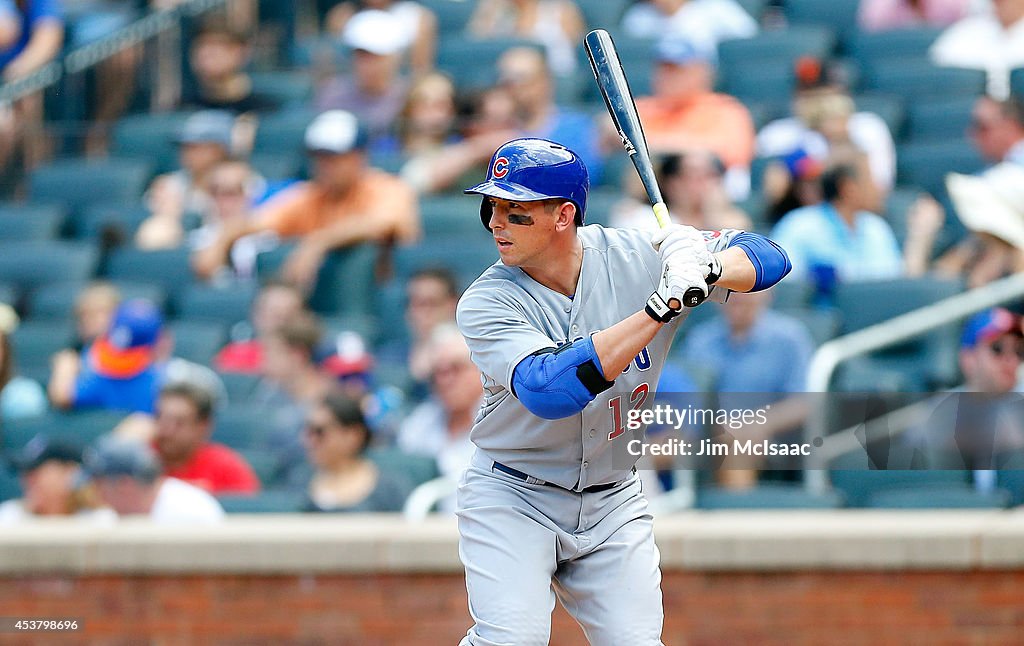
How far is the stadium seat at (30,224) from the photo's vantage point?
816cm

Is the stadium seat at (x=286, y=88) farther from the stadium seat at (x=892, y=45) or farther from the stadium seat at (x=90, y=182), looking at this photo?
the stadium seat at (x=892, y=45)

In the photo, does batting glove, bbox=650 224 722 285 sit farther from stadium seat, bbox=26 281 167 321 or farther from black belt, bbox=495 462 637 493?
stadium seat, bbox=26 281 167 321

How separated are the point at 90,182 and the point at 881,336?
4.51 meters

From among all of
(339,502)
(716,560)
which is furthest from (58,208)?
(716,560)

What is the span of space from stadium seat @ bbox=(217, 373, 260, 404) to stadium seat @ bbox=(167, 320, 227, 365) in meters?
0.19

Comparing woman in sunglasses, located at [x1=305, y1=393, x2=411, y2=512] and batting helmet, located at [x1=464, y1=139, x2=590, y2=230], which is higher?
batting helmet, located at [x1=464, y1=139, x2=590, y2=230]

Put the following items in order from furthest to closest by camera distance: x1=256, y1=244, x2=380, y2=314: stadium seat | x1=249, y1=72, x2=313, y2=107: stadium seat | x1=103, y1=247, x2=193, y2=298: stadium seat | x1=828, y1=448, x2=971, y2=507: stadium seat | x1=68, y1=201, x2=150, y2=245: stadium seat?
1. x1=249, y1=72, x2=313, y2=107: stadium seat
2. x1=68, y1=201, x2=150, y2=245: stadium seat
3. x1=103, y1=247, x2=193, y2=298: stadium seat
4. x1=256, y1=244, x2=380, y2=314: stadium seat
5. x1=828, y1=448, x2=971, y2=507: stadium seat

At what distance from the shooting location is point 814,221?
255 inches

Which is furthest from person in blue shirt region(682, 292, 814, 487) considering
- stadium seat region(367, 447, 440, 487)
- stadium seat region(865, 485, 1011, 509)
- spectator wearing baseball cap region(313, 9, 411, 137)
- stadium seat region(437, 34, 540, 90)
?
stadium seat region(437, 34, 540, 90)

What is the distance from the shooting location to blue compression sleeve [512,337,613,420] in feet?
11.0

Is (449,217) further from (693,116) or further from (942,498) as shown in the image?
(942,498)

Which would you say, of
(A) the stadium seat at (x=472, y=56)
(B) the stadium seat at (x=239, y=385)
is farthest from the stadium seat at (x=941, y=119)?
(B) the stadium seat at (x=239, y=385)

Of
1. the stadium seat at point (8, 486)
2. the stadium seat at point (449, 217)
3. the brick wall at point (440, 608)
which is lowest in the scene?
the brick wall at point (440, 608)

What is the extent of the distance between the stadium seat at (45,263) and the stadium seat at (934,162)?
3853 mm
